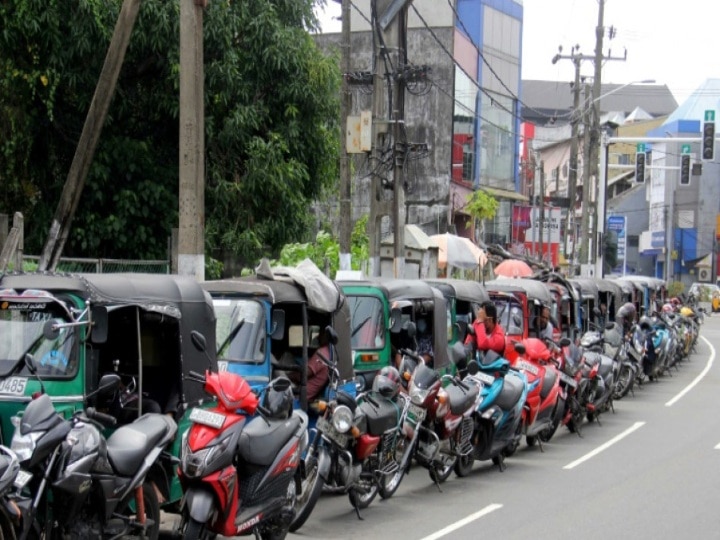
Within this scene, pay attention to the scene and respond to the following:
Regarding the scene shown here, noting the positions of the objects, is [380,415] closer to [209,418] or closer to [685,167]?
[209,418]

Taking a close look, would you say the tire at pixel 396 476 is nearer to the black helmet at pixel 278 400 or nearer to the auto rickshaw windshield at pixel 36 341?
the black helmet at pixel 278 400

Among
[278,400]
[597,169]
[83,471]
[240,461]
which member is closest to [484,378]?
[278,400]

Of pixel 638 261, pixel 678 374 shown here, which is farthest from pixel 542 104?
pixel 678 374

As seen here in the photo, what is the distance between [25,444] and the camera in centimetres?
705

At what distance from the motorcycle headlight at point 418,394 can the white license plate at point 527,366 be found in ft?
10.2

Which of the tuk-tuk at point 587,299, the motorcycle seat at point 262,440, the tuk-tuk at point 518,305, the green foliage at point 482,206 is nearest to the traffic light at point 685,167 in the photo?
the green foliage at point 482,206

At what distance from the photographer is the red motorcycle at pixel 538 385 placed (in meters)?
14.7

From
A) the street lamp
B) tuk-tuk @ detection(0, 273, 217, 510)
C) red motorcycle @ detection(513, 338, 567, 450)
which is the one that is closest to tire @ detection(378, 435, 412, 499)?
tuk-tuk @ detection(0, 273, 217, 510)

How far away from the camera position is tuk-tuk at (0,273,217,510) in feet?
26.7

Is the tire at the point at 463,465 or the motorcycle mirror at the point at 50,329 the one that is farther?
the tire at the point at 463,465

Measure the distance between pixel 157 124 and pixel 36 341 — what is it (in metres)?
13.5

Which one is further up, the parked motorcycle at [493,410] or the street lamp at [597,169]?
the street lamp at [597,169]

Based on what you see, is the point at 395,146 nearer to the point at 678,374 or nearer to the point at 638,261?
the point at 678,374

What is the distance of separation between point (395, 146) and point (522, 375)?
919 cm
